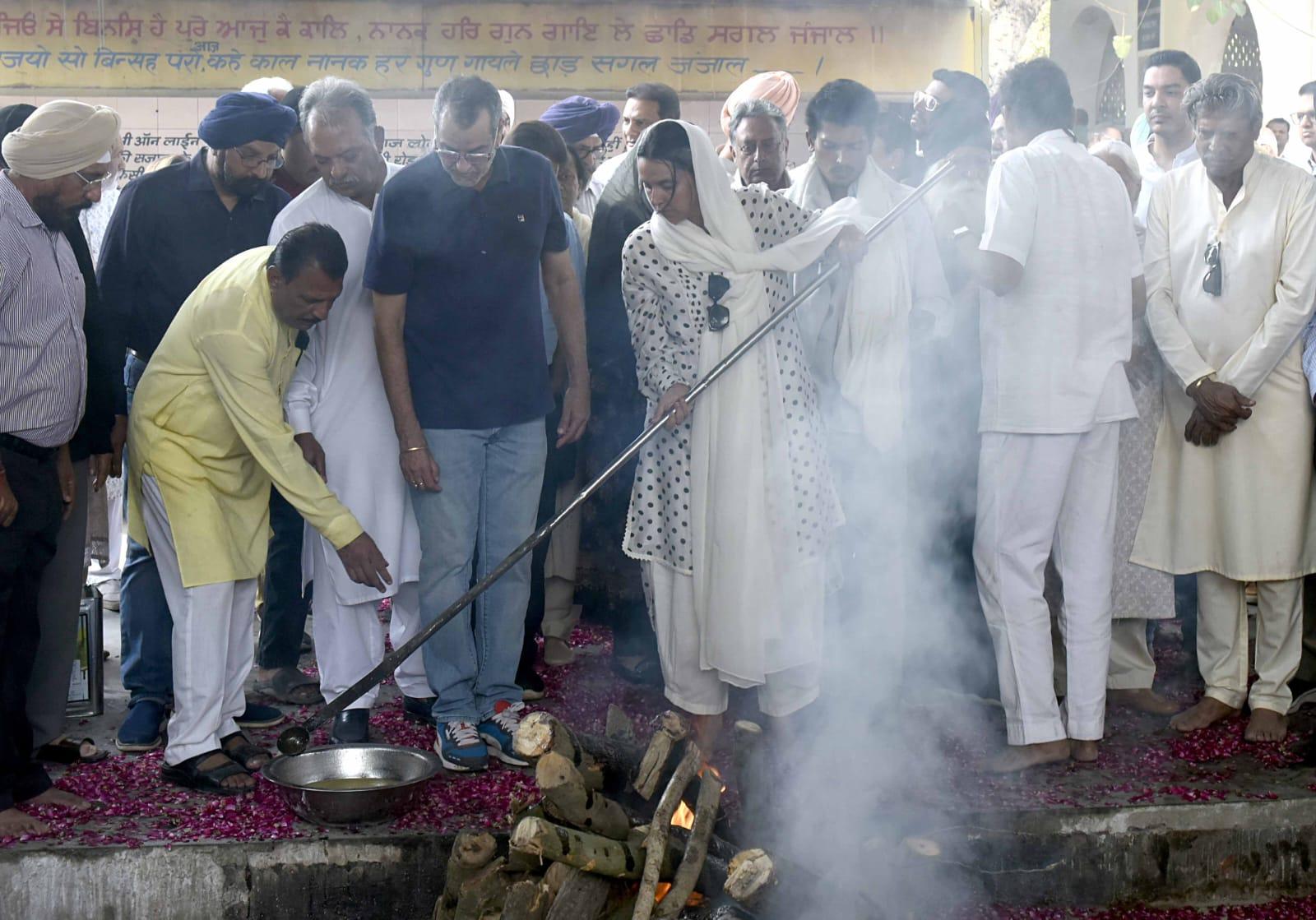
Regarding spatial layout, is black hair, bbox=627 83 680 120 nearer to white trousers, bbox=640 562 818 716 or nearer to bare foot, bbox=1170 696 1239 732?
white trousers, bbox=640 562 818 716

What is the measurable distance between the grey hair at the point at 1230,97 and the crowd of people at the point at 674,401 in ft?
0.05

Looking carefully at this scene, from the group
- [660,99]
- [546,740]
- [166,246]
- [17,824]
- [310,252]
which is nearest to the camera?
[546,740]

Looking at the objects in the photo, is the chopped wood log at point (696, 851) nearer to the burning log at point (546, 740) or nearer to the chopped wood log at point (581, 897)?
the chopped wood log at point (581, 897)

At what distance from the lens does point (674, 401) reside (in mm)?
4418

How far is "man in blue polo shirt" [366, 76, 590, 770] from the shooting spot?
4.41 meters

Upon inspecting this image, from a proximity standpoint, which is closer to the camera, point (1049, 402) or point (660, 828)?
point (660, 828)

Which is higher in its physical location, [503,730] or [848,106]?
[848,106]

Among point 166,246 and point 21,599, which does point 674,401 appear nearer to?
point 166,246

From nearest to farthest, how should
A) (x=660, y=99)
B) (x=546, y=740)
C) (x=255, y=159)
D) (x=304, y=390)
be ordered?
(x=546, y=740), (x=304, y=390), (x=255, y=159), (x=660, y=99)

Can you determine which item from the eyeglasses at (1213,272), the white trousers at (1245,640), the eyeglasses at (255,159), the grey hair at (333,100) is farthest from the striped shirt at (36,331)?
the white trousers at (1245,640)

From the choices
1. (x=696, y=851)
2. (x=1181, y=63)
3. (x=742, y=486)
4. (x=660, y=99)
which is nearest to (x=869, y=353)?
(x=742, y=486)

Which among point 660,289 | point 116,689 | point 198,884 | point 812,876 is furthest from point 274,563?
point 812,876

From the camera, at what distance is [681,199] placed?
14.5ft

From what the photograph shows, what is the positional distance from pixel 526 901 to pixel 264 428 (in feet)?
5.86
